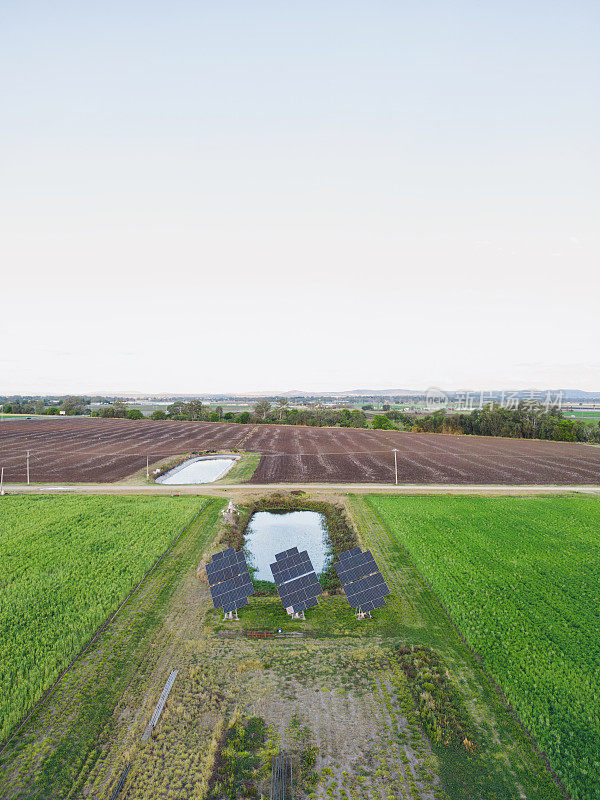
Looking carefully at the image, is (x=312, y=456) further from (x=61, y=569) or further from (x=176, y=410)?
(x=176, y=410)

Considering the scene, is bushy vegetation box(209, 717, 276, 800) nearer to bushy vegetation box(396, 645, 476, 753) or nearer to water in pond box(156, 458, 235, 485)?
bushy vegetation box(396, 645, 476, 753)

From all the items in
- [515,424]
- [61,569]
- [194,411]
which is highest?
[194,411]

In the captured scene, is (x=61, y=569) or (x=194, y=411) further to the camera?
(x=194, y=411)

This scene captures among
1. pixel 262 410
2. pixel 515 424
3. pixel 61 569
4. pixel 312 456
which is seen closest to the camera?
pixel 61 569

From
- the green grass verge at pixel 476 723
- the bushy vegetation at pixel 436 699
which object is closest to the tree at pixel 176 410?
the green grass verge at pixel 476 723

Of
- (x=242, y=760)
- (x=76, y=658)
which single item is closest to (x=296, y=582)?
(x=242, y=760)

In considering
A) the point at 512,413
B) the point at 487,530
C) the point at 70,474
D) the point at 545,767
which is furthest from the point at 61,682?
the point at 512,413

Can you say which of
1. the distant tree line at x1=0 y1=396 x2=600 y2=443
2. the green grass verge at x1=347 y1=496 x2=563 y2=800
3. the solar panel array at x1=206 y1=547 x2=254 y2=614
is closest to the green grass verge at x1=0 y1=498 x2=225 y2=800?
the solar panel array at x1=206 y1=547 x2=254 y2=614
